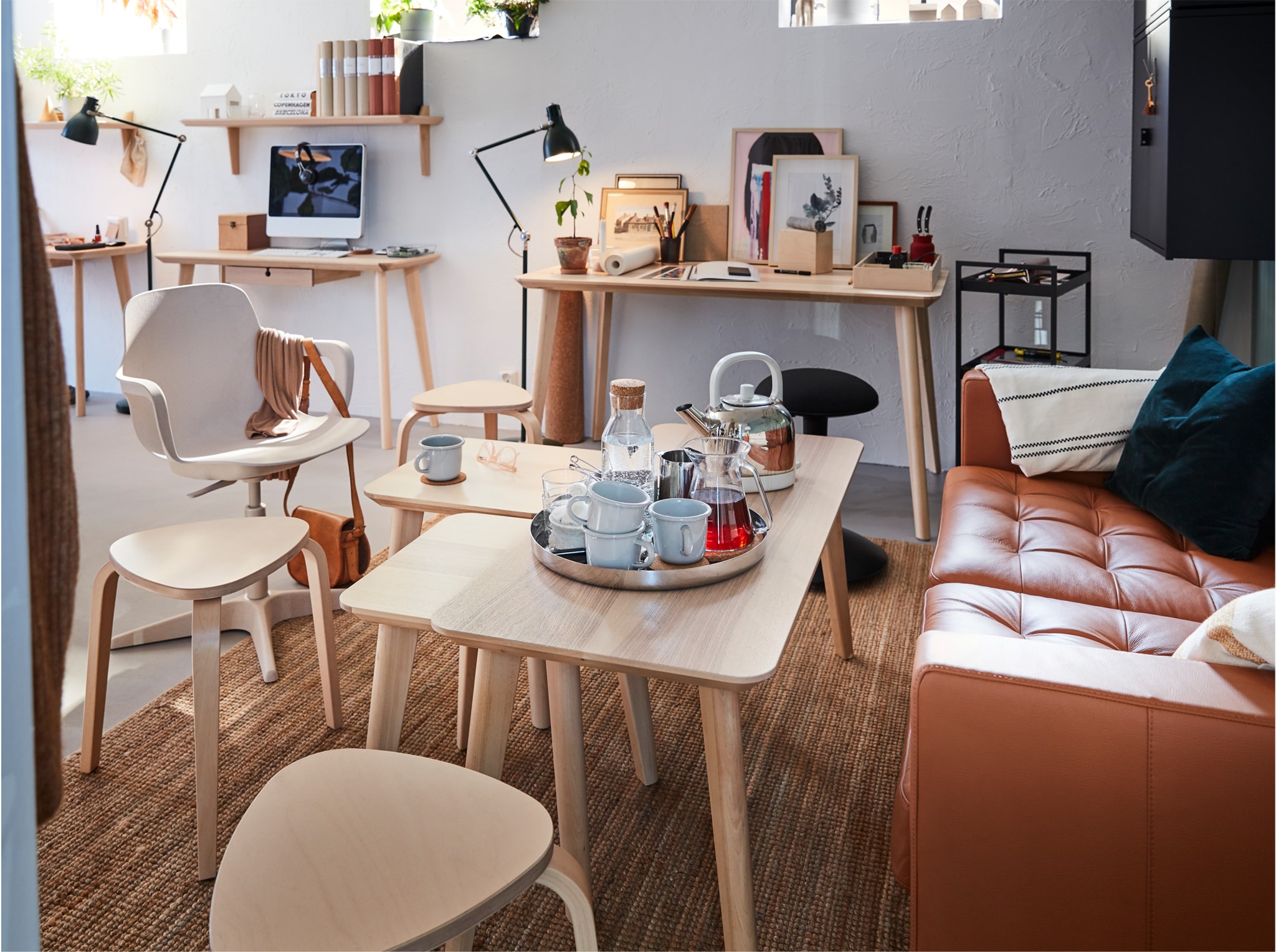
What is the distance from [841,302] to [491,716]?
2338 millimetres

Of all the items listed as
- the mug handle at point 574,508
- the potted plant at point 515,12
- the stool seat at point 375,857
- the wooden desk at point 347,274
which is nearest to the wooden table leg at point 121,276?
the wooden desk at point 347,274

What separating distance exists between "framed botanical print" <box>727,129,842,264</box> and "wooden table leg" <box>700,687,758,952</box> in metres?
2.87

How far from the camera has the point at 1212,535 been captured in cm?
207

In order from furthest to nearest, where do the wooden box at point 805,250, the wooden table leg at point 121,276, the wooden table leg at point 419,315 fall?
the wooden table leg at point 121,276, the wooden table leg at point 419,315, the wooden box at point 805,250

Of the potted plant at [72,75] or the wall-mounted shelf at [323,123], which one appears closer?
the wall-mounted shelf at [323,123]

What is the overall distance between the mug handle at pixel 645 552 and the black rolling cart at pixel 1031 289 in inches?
69.3

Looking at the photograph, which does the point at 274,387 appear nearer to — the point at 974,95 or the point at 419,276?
the point at 419,276

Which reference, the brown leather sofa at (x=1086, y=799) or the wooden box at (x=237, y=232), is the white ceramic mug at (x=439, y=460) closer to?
the brown leather sofa at (x=1086, y=799)

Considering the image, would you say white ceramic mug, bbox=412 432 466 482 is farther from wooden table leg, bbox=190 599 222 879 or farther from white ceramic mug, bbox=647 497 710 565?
white ceramic mug, bbox=647 497 710 565

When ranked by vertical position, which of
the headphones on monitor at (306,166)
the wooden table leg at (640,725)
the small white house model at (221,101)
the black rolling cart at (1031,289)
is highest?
the small white house model at (221,101)

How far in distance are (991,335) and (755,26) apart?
145 cm

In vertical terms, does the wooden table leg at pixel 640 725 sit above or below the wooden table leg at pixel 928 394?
below

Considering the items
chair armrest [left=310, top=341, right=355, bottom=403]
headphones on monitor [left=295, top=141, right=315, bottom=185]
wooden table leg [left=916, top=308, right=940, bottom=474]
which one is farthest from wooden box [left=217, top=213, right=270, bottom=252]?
wooden table leg [left=916, top=308, right=940, bottom=474]

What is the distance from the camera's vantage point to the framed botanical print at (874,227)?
388cm
